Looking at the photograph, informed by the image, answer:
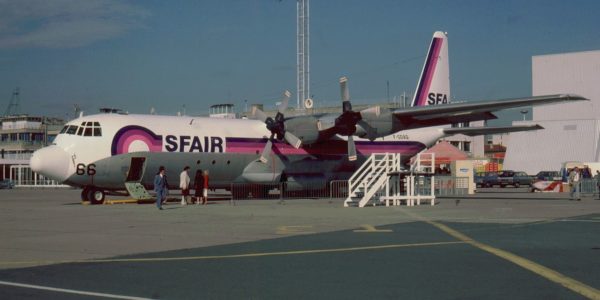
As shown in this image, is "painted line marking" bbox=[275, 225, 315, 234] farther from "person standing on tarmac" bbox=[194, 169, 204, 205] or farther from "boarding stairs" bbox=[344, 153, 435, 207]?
"person standing on tarmac" bbox=[194, 169, 204, 205]

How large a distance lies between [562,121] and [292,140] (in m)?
58.1

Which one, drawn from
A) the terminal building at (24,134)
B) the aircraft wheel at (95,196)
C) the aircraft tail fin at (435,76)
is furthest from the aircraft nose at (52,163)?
the terminal building at (24,134)

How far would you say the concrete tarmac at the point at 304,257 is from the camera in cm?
866

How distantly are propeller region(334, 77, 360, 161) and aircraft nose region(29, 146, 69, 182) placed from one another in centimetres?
1125

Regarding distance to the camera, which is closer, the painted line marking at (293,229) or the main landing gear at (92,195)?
the painted line marking at (293,229)

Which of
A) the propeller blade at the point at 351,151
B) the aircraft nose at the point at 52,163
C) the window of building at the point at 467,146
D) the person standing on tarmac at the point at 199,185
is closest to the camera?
the aircraft nose at the point at 52,163

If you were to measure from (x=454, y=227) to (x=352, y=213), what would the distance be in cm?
610

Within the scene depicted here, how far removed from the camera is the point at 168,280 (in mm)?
9438

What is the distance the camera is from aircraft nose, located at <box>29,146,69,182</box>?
88.9 ft

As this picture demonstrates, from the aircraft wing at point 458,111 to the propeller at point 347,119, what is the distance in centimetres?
179

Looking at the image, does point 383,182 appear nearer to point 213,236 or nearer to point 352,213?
point 352,213

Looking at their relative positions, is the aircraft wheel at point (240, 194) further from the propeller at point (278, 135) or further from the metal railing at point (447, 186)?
the metal railing at point (447, 186)

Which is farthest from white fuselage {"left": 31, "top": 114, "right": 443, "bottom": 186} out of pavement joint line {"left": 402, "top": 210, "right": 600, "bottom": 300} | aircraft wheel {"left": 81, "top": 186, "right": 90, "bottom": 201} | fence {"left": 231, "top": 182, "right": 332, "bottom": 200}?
pavement joint line {"left": 402, "top": 210, "right": 600, "bottom": 300}

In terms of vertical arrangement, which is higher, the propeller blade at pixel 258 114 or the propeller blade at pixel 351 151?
the propeller blade at pixel 258 114
